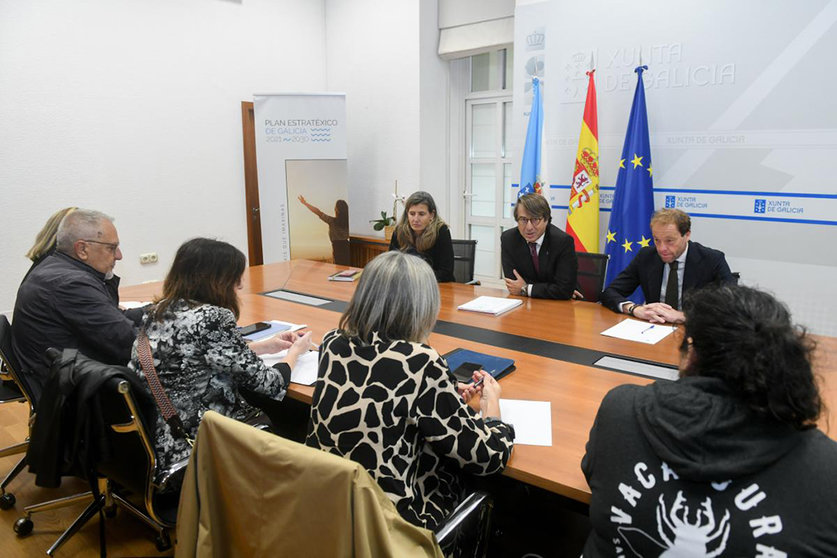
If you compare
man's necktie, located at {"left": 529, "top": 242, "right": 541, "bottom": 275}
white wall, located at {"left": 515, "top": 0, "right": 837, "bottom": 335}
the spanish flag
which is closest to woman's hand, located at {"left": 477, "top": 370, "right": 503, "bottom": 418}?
man's necktie, located at {"left": 529, "top": 242, "right": 541, "bottom": 275}

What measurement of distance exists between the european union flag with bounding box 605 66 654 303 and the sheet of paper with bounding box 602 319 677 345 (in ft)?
4.48

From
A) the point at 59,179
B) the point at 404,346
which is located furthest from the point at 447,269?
the point at 59,179

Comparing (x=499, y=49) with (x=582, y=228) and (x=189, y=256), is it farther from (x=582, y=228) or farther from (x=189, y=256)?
(x=189, y=256)

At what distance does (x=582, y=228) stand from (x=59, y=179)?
4094mm

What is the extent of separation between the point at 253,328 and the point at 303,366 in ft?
1.85

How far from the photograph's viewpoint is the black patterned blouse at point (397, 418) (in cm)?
140

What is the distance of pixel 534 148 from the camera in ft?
15.1

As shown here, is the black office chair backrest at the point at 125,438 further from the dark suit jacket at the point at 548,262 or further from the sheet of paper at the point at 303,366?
the dark suit jacket at the point at 548,262

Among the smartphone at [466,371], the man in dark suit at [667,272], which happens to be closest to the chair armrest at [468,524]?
the smartphone at [466,371]

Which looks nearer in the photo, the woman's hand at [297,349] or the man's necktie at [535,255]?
the woman's hand at [297,349]

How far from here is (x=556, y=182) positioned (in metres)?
4.68

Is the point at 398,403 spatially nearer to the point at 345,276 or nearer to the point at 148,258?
the point at 345,276

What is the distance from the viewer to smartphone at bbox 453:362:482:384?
6.63ft

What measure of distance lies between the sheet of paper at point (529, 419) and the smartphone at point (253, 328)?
4.17 ft
